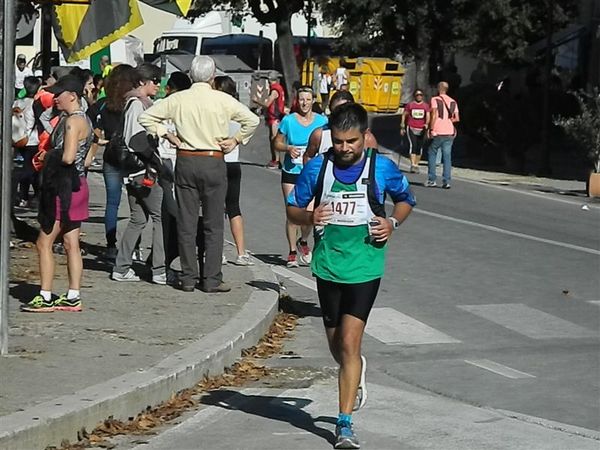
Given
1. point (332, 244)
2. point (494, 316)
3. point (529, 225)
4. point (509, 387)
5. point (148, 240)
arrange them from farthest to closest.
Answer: point (529, 225)
point (148, 240)
point (494, 316)
point (509, 387)
point (332, 244)

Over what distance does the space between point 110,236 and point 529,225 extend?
738cm

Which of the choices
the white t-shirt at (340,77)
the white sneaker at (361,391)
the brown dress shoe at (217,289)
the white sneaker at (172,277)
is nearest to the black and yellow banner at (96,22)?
the white sneaker at (172,277)

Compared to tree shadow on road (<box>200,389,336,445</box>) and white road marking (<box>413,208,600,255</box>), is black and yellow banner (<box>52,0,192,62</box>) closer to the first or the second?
tree shadow on road (<box>200,389,336,445</box>)

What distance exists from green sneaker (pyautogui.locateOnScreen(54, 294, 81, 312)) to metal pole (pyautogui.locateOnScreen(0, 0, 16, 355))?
1.66 meters

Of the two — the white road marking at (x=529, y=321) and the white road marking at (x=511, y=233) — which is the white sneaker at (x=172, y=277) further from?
the white road marking at (x=511, y=233)

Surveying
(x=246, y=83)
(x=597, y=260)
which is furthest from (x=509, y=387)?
(x=246, y=83)

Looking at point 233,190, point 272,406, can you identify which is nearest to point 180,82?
point 233,190

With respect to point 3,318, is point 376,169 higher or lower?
higher

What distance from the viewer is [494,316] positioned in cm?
1180

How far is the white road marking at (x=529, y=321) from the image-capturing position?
1107cm

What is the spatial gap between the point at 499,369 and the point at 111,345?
2744 millimetres

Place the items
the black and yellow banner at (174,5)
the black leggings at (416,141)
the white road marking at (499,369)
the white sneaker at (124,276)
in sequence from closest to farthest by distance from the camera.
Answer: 1. the white road marking at (499,369)
2. the white sneaker at (124,276)
3. the black and yellow banner at (174,5)
4. the black leggings at (416,141)

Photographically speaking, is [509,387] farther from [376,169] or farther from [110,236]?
[110,236]

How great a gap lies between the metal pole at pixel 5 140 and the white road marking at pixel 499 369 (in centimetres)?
339
